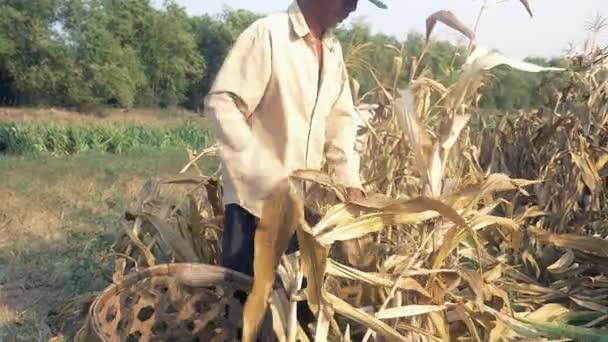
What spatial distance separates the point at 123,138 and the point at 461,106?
63.8 ft

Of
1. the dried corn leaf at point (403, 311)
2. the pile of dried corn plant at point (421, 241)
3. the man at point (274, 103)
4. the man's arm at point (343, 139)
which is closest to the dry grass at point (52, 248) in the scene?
A: the pile of dried corn plant at point (421, 241)

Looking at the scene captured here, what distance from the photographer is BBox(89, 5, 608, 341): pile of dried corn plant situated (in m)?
1.98

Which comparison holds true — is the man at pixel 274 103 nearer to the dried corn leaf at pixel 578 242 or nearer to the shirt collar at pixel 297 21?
the shirt collar at pixel 297 21

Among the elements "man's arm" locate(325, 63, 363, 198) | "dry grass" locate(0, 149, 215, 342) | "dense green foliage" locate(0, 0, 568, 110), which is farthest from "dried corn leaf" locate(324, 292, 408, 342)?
"dense green foliage" locate(0, 0, 568, 110)

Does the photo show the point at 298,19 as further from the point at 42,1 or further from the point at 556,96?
the point at 42,1

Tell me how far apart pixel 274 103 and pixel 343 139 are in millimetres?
301


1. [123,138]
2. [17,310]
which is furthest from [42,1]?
[17,310]

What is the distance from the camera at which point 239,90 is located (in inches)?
81.7

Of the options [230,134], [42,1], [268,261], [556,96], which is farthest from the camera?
[42,1]

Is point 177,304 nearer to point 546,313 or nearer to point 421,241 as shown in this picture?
point 421,241

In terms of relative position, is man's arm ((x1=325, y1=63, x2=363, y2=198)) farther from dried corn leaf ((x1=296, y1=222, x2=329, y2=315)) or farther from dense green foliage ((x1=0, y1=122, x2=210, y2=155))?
dense green foliage ((x1=0, y1=122, x2=210, y2=155))

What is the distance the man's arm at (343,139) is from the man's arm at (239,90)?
0.32 metres

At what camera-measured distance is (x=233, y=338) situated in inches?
92.5

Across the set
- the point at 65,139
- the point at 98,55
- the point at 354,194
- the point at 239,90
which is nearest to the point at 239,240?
the point at 354,194
